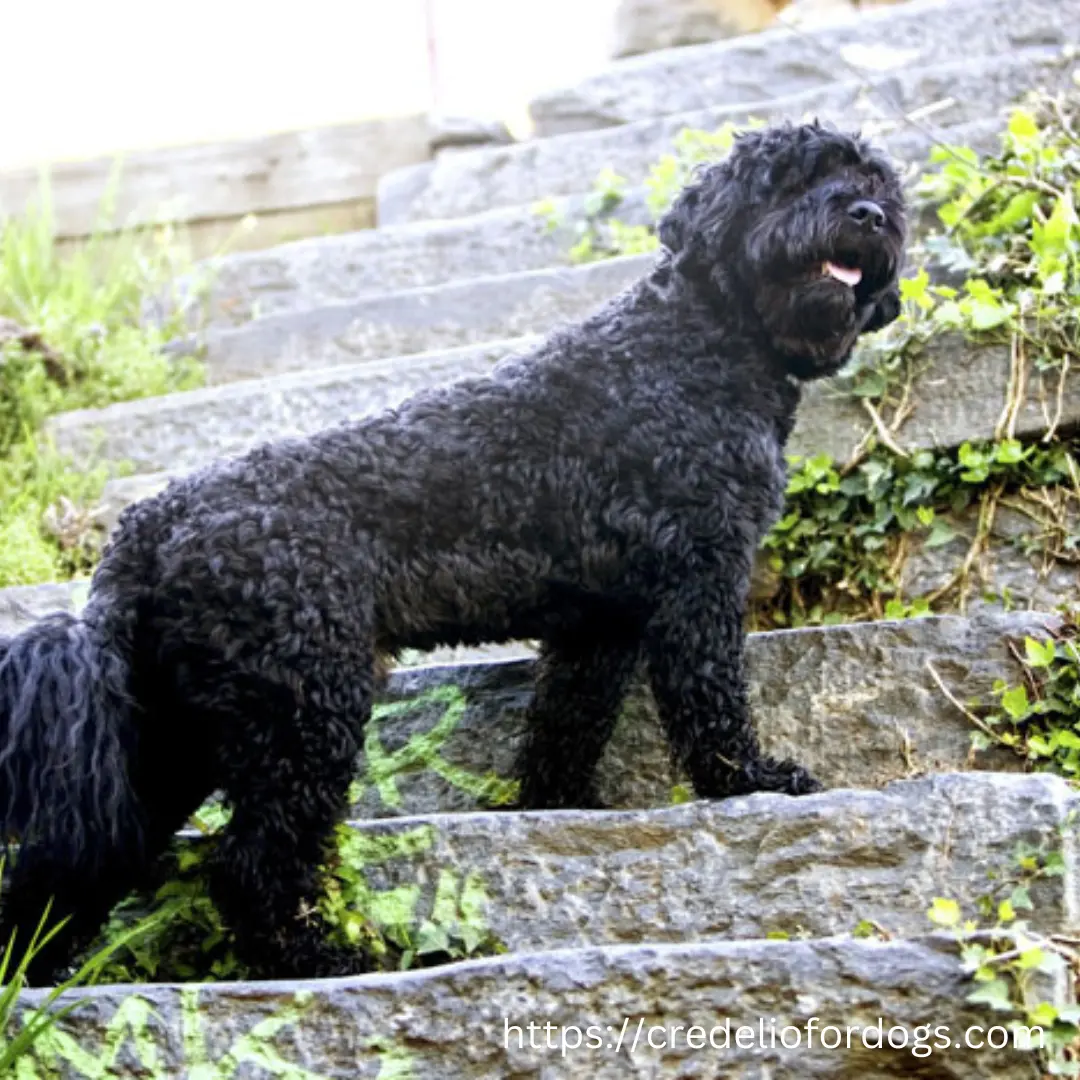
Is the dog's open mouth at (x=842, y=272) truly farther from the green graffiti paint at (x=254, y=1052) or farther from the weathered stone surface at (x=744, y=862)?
the green graffiti paint at (x=254, y=1052)

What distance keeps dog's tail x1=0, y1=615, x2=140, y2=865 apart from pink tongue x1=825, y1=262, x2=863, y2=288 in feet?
6.03

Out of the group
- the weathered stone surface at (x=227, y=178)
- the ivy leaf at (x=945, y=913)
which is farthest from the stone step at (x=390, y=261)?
the ivy leaf at (x=945, y=913)

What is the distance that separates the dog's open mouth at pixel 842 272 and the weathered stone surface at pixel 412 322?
2049 millimetres

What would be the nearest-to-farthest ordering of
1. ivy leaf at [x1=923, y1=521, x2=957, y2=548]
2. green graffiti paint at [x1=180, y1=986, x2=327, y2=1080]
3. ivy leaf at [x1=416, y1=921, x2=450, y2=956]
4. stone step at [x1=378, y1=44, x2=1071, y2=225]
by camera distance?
green graffiti paint at [x1=180, y1=986, x2=327, y2=1080] < ivy leaf at [x1=416, y1=921, x2=450, y2=956] < ivy leaf at [x1=923, y1=521, x2=957, y2=548] < stone step at [x1=378, y1=44, x2=1071, y2=225]

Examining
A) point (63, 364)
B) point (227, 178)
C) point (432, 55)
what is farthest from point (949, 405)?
point (432, 55)

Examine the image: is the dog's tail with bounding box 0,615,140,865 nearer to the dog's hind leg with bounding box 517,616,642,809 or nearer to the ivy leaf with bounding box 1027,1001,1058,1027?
the dog's hind leg with bounding box 517,616,642,809

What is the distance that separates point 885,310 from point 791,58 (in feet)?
13.1

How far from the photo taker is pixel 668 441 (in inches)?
150

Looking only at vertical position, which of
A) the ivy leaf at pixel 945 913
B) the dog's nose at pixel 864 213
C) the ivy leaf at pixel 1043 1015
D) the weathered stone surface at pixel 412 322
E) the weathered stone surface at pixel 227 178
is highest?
the dog's nose at pixel 864 213

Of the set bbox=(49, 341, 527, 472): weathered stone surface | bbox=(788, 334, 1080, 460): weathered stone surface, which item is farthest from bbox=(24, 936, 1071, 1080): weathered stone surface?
bbox=(49, 341, 527, 472): weathered stone surface

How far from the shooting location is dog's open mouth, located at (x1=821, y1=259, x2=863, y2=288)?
3.87 m

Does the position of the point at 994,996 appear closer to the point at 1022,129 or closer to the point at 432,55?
the point at 1022,129

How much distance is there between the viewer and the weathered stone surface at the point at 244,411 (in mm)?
5500

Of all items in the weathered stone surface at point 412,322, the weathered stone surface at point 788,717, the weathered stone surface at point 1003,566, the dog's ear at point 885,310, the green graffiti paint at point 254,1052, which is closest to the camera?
the green graffiti paint at point 254,1052
